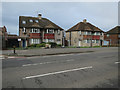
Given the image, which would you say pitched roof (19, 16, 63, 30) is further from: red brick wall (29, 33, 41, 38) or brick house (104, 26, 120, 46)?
brick house (104, 26, 120, 46)

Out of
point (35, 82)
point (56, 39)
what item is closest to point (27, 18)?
point (56, 39)

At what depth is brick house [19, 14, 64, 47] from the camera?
30.1m

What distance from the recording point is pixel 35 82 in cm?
450

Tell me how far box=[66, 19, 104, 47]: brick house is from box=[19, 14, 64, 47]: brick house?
609cm

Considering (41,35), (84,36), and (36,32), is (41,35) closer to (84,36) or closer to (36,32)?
(36,32)

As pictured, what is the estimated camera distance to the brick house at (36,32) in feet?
98.8

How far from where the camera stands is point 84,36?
37594 millimetres

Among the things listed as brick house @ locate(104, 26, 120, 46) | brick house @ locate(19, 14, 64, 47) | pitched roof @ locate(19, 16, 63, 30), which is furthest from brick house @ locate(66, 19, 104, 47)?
brick house @ locate(104, 26, 120, 46)

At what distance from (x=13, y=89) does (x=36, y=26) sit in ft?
92.3

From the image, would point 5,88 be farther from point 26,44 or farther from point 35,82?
point 26,44

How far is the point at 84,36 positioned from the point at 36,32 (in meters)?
17.3

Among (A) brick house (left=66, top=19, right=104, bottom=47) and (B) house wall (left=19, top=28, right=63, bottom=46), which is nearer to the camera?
(B) house wall (left=19, top=28, right=63, bottom=46)

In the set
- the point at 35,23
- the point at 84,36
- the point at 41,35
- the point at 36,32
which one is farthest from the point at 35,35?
the point at 84,36

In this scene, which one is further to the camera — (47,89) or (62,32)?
(62,32)
